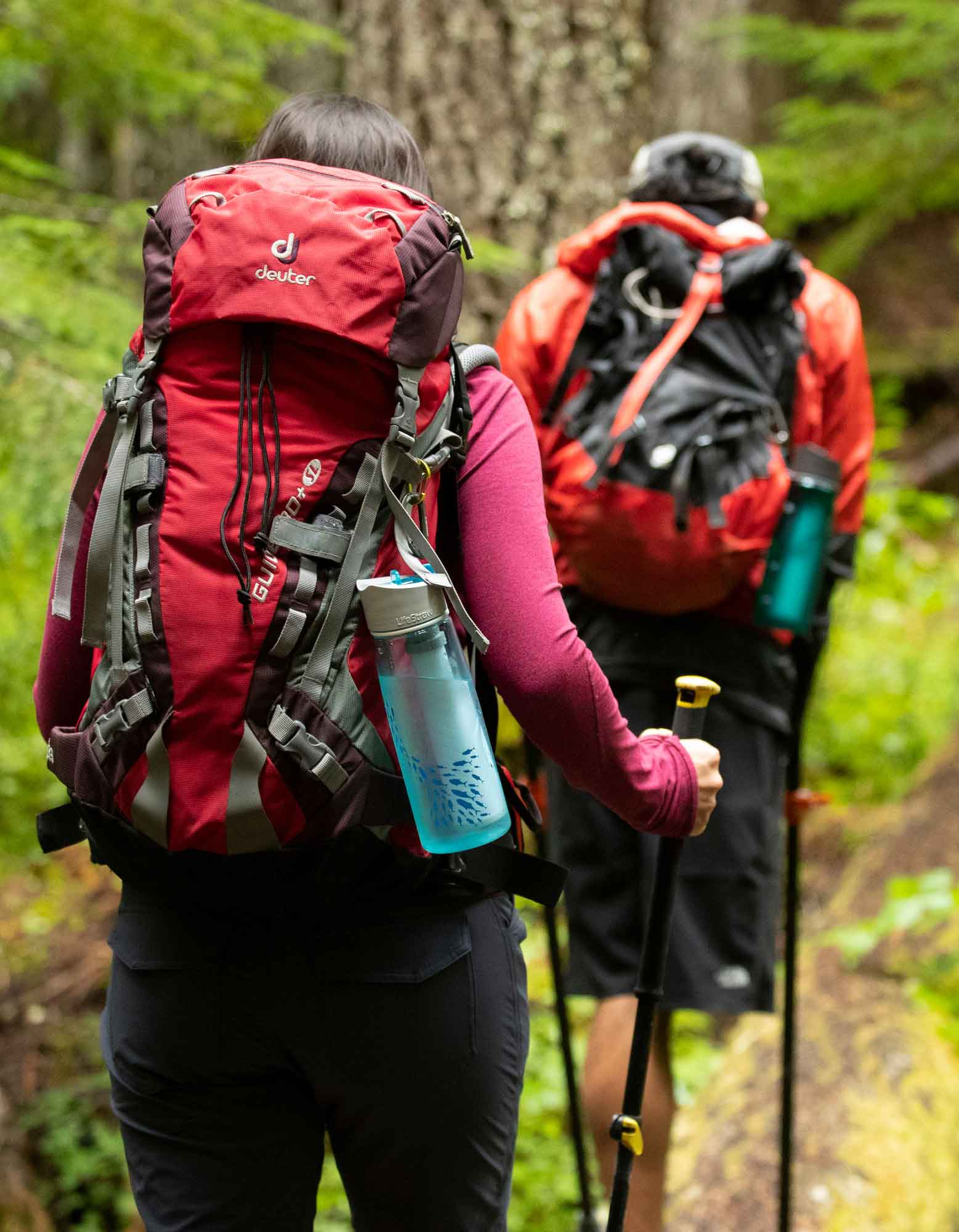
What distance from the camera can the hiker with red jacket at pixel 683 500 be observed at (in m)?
2.65

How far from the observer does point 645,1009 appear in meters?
2.10

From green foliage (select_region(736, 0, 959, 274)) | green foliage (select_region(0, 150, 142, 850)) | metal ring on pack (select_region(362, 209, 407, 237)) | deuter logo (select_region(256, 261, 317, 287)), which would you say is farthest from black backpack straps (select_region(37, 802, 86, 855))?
green foliage (select_region(736, 0, 959, 274))

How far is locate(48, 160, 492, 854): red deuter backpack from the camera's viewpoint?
154cm

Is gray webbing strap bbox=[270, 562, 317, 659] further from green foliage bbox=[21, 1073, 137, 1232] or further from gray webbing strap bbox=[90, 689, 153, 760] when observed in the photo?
green foliage bbox=[21, 1073, 137, 1232]

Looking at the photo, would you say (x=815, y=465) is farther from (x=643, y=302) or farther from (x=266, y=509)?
(x=266, y=509)

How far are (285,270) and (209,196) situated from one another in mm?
193

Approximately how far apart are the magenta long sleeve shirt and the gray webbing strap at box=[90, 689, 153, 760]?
0.83 feet

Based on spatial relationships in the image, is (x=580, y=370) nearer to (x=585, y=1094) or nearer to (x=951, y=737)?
(x=585, y=1094)

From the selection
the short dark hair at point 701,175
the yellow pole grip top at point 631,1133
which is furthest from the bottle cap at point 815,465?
the yellow pole grip top at point 631,1133

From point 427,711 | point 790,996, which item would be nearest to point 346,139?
point 427,711

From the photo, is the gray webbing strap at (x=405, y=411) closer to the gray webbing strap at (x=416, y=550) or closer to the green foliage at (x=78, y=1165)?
the gray webbing strap at (x=416, y=550)

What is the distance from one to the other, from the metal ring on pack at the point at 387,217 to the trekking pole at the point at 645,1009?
814 millimetres

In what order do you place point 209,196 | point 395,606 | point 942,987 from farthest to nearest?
point 942,987 → point 209,196 → point 395,606

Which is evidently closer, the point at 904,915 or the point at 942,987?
the point at 904,915
